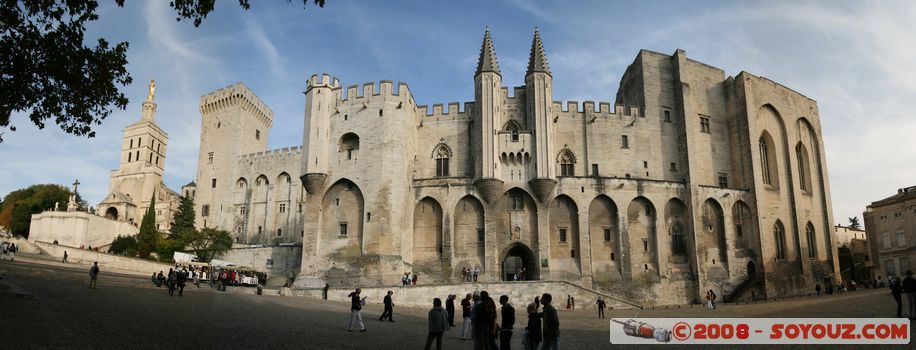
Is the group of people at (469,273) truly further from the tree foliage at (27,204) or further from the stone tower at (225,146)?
the tree foliage at (27,204)

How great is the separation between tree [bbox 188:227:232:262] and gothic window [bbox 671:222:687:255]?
32.8 meters

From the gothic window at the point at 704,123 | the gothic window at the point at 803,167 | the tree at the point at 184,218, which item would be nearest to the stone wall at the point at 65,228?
the tree at the point at 184,218

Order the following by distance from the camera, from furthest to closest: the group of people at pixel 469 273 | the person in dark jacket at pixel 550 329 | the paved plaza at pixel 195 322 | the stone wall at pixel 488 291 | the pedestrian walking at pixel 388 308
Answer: the group of people at pixel 469 273
the stone wall at pixel 488 291
the pedestrian walking at pixel 388 308
the paved plaza at pixel 195 322
the person in dark jacket at pixel 550 329

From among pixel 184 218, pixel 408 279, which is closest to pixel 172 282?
pixel 408 279

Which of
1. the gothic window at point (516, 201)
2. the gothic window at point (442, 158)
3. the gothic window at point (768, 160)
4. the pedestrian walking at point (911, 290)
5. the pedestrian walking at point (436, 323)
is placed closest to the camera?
the pedestrian walking at point (436, 323)

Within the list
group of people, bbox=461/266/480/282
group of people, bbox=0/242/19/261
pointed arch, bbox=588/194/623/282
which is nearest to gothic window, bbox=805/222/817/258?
pointed arch, bbox=588/194/623/282

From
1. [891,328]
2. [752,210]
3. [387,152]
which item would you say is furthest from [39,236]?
[891,328]

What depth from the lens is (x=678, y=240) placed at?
4062 centimetres

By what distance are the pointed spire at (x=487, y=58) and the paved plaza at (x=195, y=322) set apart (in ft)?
67.9

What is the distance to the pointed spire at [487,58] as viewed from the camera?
4097 centimetres

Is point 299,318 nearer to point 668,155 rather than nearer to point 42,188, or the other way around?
point 668,155

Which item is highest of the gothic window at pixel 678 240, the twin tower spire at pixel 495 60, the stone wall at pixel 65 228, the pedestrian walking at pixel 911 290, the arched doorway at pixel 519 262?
the twin tower spire at pixel 495 60

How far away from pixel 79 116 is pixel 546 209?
29522 millimetres

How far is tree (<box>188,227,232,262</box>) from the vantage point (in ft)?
160
